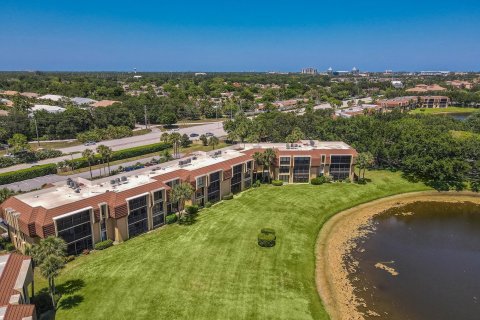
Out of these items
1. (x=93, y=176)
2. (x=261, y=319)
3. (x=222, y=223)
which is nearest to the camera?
(x=261, y=319)

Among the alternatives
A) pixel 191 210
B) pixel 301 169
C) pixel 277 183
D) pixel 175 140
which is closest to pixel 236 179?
pixel 277 183

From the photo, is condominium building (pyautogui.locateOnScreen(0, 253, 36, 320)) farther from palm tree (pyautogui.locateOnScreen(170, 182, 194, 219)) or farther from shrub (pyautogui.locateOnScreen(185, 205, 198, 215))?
shrub (pyautogui.locateOnScreen(185, 205, 198, 215))

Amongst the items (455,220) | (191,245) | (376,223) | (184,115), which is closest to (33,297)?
(191,245)

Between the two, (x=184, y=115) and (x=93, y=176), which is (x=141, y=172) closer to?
(x=93, y=176)

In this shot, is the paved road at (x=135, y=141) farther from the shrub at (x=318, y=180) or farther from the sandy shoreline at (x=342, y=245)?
the sandy shoreline at (x=342, y=245)

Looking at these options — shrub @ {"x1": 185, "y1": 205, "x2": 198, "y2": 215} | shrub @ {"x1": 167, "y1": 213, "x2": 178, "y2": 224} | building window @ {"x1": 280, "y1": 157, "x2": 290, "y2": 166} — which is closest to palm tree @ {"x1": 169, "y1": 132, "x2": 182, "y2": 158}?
building window @ {"x1": 280, "y1": 157, "x2": 290, "y2": 166}

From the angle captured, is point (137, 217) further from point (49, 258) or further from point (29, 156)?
point (29, 156)
